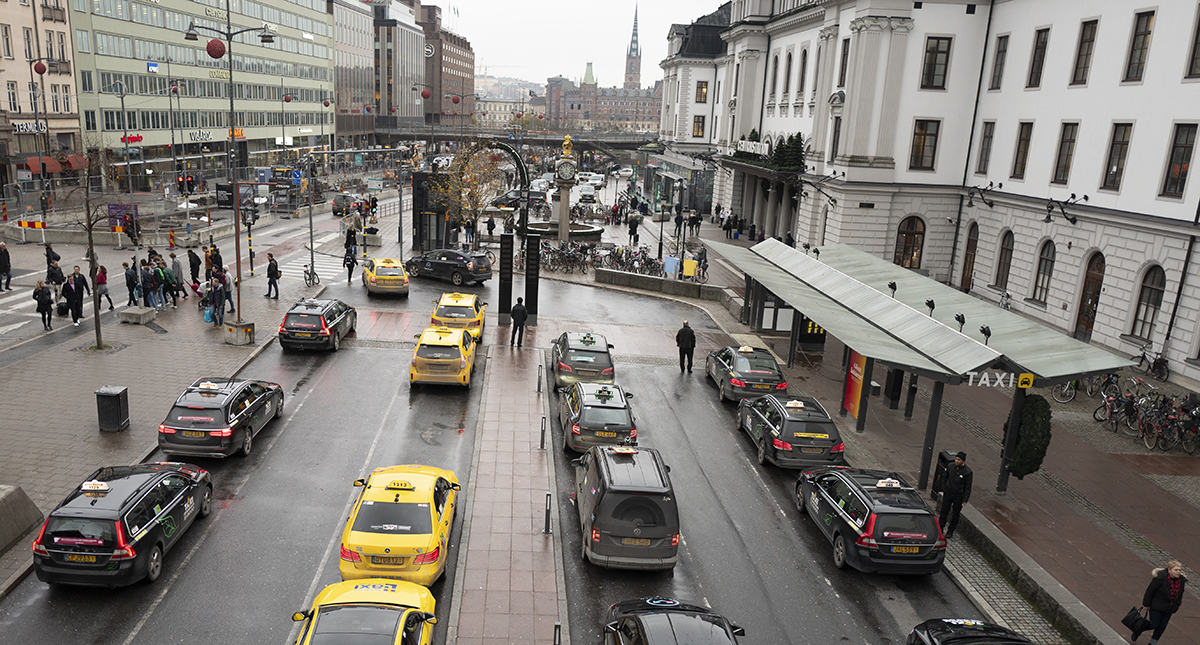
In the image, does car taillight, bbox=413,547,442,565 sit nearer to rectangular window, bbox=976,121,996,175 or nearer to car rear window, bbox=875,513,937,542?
car rear window, bbox=875,513,937,542

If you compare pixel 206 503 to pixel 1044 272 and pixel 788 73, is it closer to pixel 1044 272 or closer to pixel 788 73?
pixel 1044 272

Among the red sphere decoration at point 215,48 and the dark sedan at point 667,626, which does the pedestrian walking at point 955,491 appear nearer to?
the dark sedan at point 667,626

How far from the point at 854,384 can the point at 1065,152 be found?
1702 cm

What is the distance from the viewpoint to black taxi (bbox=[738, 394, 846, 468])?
1761cm

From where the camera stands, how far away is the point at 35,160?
172 feet

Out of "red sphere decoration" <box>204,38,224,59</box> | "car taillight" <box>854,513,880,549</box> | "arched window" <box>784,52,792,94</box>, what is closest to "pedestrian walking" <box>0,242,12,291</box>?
"red sphere decoration" <box>204,38,224,59</box>

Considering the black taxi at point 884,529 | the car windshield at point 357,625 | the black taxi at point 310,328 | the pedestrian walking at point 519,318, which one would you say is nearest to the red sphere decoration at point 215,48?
the black taxi at point 310,328

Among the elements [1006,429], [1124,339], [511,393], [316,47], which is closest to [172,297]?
[511,393]

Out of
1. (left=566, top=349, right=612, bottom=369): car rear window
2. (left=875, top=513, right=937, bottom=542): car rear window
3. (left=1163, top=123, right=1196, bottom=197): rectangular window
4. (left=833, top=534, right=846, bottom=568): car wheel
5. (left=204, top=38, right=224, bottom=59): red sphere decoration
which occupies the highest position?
(left=204, top=38, right=224, bottom=59): red sphere decoration

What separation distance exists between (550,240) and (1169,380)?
3596 cm

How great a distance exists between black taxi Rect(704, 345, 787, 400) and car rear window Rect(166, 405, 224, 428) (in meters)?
12.9

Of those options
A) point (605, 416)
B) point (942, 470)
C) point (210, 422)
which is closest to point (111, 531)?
point (210, 422)

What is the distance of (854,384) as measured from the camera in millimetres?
21250

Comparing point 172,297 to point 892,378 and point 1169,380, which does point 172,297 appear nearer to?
point 892,378
